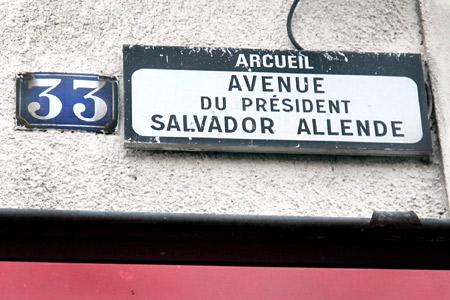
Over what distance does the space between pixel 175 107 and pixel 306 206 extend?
0.45 meters

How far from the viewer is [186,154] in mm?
2891

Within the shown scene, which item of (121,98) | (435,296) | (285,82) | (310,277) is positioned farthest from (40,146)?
(435,296)

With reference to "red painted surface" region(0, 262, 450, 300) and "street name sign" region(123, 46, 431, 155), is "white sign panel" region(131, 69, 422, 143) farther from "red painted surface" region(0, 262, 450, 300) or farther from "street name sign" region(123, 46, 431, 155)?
"red painted surface" region(0, 262, 450, 300)

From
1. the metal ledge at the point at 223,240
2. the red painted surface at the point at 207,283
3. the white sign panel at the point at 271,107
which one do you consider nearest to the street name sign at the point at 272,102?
the white sign panel at the point at 271,107

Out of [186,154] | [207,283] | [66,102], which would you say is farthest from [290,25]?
[207,283]

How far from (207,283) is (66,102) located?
0.84 metres

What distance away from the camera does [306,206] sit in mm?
2850

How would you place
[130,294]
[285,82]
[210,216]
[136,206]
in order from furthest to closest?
[285,82] < [136,206] < [210,216] < [130,294]

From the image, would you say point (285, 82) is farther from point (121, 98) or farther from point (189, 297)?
point (189, 297)

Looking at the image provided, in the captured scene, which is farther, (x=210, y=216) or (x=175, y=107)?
(x=175, y=107)

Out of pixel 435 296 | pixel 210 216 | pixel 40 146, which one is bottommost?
pixel 435 296

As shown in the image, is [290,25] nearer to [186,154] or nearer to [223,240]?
[186,154]

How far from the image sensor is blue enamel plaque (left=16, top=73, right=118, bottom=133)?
9.41 feet

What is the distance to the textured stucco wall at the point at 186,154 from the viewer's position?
281cm
